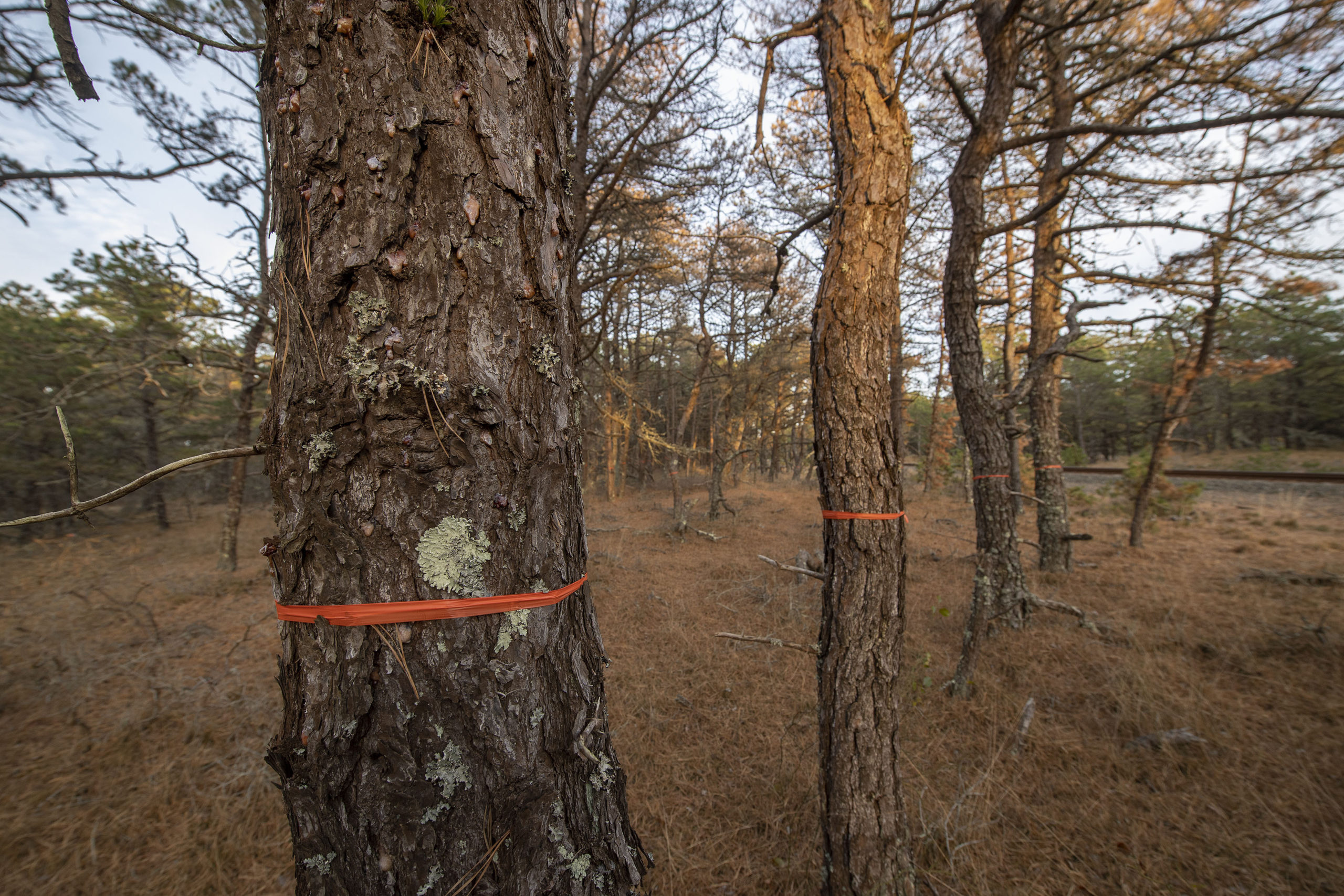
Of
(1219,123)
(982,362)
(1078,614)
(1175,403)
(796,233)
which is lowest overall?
(1078,614)

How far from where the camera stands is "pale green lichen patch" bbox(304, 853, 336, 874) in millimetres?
900

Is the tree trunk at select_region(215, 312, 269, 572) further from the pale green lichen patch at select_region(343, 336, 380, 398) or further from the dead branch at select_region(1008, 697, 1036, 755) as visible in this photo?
the dead branch at select_region(1008, 697, 1036, 755)

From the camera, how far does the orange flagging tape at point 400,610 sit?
33.8 inches

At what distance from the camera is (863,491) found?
6.32ft

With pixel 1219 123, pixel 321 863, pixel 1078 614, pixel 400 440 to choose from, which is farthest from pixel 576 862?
pixel 1078 614

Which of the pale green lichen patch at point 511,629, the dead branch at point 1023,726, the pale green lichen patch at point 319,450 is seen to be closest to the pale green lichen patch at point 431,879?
the pale green lichen patch at point 511,629

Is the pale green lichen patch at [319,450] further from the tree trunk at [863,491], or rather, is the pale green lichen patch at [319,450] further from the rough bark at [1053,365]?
the rough bark at [1053,365]

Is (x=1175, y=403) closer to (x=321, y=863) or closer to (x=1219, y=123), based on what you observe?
(x=1219, y=123)

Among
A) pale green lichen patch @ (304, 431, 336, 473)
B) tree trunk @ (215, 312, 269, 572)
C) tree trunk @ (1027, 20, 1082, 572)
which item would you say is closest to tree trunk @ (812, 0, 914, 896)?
pale green lichen patch @ (304, 431, 336, 473)

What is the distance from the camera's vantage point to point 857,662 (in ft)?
6.24

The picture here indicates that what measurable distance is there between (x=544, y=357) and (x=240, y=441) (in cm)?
978

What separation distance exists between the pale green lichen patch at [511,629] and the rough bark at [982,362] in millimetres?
3348

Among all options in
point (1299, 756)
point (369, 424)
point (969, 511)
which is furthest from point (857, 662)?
point (969, 511)

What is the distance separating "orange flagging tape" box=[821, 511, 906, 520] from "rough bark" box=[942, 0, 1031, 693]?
1.86 m
